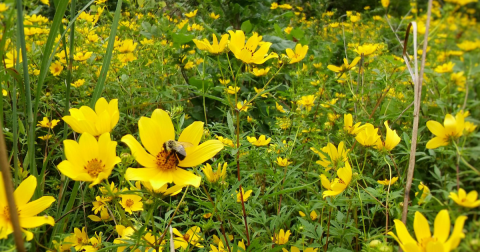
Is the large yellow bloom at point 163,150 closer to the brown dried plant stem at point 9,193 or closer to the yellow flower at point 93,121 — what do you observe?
the yellow flower at point 93,121

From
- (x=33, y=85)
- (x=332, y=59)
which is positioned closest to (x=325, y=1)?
(x=332, y=59)

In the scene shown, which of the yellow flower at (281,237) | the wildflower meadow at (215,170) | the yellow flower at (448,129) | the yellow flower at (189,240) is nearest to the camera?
the wildflower meadow at (215,170)

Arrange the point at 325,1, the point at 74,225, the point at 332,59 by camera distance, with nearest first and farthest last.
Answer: the point at 74,225, the point at 332,59, the point at 325,1

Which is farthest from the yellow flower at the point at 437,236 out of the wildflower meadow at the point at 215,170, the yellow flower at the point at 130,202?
the yellow flower at the point at 130,202

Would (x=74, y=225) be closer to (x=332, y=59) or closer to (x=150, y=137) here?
(x=150, y=137)

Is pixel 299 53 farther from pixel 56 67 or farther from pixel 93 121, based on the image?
pixel 56 67

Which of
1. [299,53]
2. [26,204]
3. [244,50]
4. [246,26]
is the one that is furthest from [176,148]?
[246,26]
